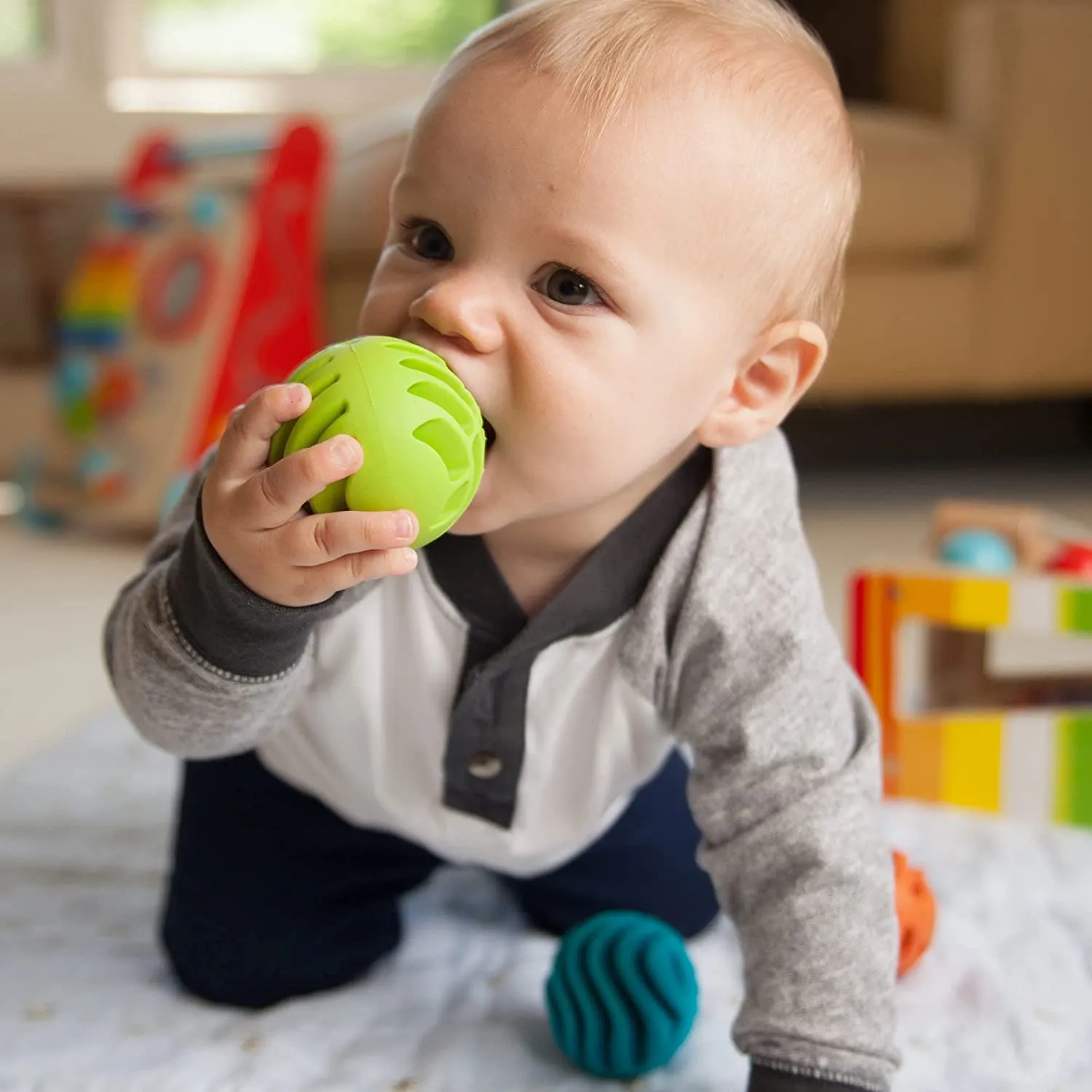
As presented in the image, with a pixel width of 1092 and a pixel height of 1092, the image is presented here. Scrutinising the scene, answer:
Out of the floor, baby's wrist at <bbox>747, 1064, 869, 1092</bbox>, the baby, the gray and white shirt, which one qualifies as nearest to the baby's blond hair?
the baby

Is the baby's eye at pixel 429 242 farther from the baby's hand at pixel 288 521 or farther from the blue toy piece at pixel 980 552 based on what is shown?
the blue toy piece at pixel 980 552

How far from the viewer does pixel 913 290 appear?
1.98 metres

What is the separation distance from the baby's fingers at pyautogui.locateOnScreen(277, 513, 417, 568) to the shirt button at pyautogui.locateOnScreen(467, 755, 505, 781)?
0.21 m

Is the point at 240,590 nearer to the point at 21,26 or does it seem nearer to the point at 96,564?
the point at 96,564

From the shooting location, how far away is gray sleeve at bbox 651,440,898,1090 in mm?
658

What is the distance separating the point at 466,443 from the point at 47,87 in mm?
2458

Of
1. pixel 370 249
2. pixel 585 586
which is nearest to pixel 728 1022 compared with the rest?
pixel 585 586

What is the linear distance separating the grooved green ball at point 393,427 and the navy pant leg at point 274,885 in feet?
1.04

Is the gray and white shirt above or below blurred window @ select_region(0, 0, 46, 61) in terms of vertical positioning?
above

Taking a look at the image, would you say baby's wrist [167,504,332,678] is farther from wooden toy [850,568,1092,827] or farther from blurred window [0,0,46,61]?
blurred window [0,0,46,61]

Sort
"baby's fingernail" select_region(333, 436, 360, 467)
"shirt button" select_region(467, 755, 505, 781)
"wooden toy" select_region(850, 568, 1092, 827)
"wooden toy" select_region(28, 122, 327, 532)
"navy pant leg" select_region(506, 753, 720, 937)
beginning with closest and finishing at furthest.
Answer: "baby's fingernail" select_region(333, 436, 360, 467)
"shirt button" select_region(467, 755, 505, 781)
"navy pant leg" select_region(506, 753, 720, 937)
"wooden toy" select_region(850, 568, 1092, 827)
"wooden toy" select_region(28, 122, 327, 532)

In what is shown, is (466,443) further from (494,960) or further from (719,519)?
(494,960)

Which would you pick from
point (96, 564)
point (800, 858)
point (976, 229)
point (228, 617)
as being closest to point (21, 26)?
point (96, 564)

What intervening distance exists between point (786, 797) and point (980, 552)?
630 mm
